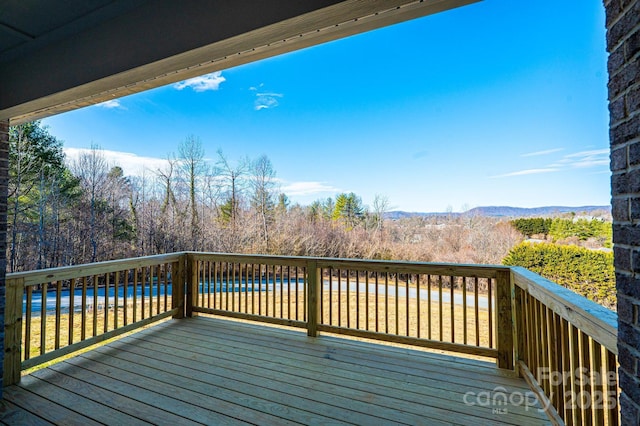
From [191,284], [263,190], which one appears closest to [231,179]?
[263,190]

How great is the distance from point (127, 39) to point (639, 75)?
8.28 ft

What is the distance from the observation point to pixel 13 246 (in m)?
11.2

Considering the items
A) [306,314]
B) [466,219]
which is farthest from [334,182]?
[306,314]

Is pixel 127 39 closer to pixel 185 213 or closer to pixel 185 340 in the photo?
pixel 185 340

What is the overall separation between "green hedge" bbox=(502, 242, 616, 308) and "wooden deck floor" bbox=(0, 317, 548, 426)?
7.50 meters

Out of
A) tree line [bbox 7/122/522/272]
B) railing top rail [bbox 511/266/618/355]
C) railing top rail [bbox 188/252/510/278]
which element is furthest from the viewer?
tree line [bbox 7/122/522/272]

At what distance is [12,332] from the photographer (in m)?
2.43

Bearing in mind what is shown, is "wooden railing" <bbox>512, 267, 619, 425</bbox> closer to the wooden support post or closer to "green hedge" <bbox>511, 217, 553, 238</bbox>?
the wooden support post

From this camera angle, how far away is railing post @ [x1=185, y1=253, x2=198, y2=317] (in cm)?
427

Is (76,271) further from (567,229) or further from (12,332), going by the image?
(567,229)

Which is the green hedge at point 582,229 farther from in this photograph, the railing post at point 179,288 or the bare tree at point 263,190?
the bare tree at point 263,190

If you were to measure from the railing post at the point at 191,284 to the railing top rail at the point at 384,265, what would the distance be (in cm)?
20

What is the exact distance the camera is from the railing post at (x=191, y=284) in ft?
14.0

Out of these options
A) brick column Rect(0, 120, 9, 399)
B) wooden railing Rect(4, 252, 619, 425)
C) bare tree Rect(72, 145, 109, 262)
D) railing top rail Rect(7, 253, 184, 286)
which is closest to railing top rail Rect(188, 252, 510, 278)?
wooden railing Rect(4, 252, 619, 425)
